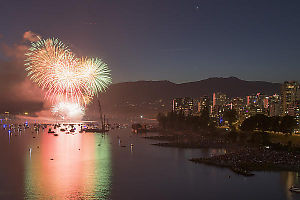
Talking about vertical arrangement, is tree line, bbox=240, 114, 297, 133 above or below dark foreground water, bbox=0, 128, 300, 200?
above

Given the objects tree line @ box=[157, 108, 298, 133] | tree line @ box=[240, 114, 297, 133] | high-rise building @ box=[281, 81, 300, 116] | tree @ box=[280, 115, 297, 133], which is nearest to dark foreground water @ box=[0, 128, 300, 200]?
tree line @ box=[240, 114, 297, 133]

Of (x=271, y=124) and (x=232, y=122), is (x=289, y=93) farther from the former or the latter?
(x=271, y=124)

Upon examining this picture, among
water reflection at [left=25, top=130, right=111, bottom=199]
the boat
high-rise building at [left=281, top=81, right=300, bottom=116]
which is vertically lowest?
water reflection at [left=25, top=130, right=111, bottom=199]

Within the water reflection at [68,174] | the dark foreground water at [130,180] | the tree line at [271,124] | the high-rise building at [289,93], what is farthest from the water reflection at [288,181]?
the high-rise building at [289,93]

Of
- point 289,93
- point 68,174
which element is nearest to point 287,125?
point 68,174

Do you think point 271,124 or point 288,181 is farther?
point 271,124

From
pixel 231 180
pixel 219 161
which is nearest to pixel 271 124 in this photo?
pixel 219 161

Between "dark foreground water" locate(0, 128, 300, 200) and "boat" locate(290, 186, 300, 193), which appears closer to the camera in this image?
"boat" locate(290, 186, 300, 193)

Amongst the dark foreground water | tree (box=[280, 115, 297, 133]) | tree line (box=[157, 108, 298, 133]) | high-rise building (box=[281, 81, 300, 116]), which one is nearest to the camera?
the dark foreground water

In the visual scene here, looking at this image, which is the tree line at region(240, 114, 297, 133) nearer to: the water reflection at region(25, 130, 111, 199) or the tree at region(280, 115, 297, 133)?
the tree at region(280, 115, 297, 133)
